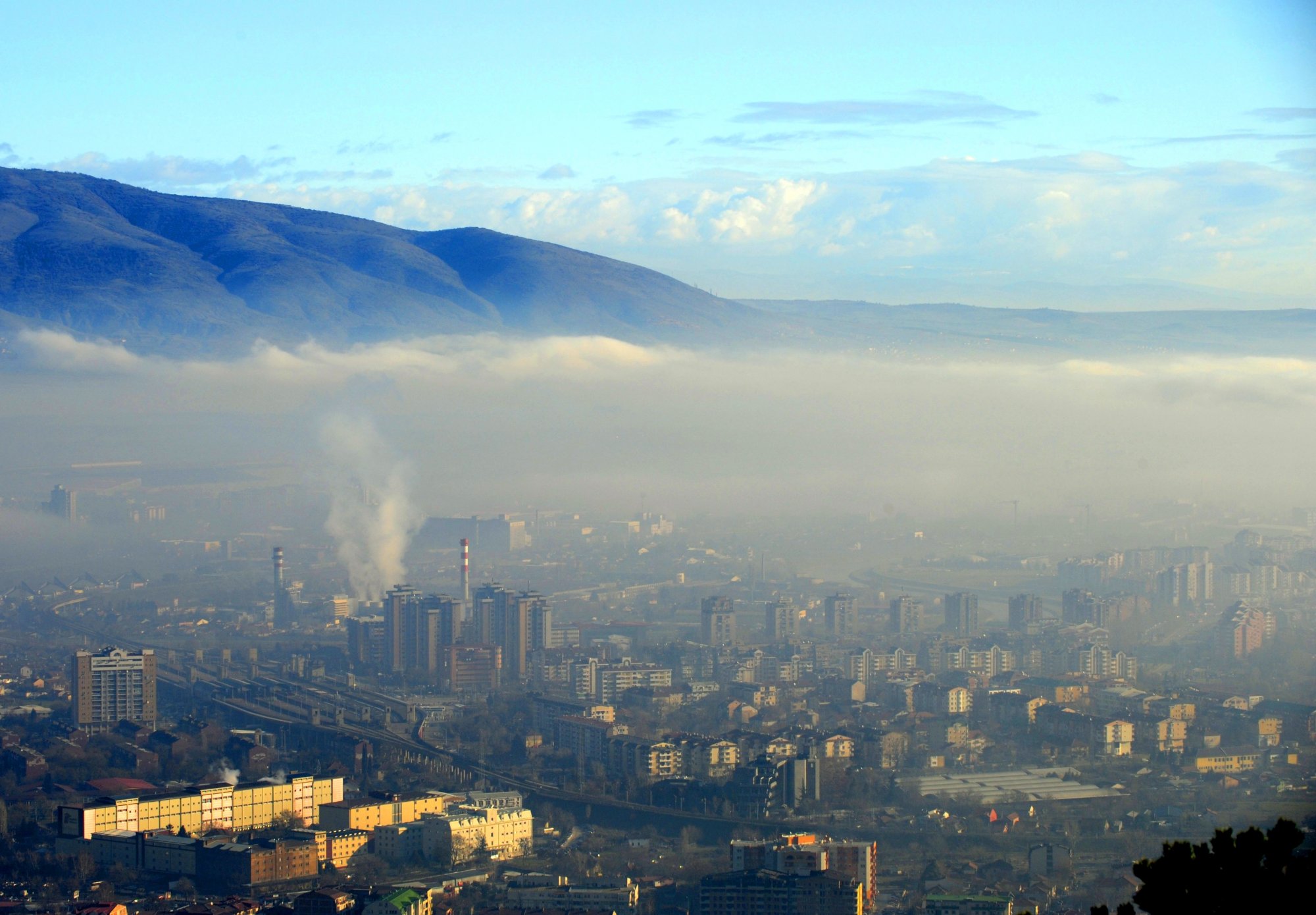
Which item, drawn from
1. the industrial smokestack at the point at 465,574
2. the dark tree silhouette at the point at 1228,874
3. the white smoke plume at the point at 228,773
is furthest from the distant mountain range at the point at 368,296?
the dark tree silhouette at the point at 1228,874

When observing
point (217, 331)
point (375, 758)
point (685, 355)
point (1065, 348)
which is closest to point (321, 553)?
point (217, 331)

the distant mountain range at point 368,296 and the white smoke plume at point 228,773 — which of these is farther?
the distant mountain range at point 368,296

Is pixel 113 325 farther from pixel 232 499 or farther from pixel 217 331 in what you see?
pixel 232 499

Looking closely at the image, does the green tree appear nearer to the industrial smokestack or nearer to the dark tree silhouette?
the dark tree silhouette

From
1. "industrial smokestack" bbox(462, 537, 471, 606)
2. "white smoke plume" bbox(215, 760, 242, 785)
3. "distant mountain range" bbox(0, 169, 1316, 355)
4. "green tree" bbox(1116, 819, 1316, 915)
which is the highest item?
"distant mountain range" bbox(0, 169, 1316, 355)

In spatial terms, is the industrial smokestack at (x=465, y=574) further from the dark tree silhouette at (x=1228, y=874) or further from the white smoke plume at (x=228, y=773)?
the dark tree silhouette at (x=1228, y=874)

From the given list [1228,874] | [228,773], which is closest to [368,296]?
[228,773]

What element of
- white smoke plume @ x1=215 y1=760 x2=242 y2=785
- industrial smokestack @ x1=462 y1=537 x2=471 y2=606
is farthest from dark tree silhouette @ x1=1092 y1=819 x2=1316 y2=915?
industrial smokestack @ x1=462 y1=537 x2=471 y2=606

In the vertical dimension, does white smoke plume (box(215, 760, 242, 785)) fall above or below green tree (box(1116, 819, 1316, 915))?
below

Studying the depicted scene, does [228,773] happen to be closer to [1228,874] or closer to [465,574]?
[1228,874]
